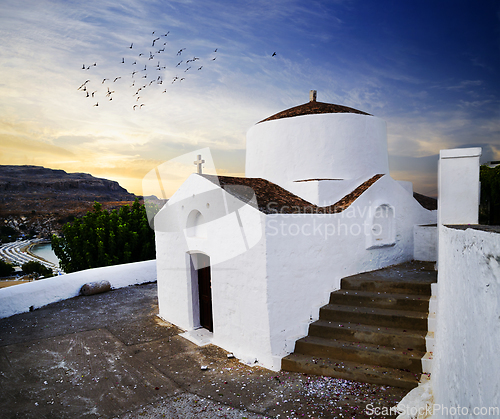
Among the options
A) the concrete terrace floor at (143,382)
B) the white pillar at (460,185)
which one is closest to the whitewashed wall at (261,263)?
the concrete terrace floor at (143,382)

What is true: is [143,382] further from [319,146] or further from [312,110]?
[312,110]

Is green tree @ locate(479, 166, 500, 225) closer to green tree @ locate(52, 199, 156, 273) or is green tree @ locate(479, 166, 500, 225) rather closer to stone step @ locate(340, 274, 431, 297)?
stone step @ locate(340, 274, 431, 297)

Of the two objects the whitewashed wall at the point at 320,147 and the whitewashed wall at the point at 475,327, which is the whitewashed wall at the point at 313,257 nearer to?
the whitewashed wall at the point at 320,147

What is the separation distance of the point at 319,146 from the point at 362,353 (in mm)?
5166

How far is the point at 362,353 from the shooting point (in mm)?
5285

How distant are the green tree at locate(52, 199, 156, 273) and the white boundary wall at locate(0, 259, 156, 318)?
9.13ft

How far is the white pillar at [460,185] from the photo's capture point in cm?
527

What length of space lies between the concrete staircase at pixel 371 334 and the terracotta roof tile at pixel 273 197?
5.36ft

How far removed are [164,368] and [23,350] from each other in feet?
9.81

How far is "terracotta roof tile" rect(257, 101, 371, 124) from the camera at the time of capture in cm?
898

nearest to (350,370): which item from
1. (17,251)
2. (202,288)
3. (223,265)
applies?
(223,265)

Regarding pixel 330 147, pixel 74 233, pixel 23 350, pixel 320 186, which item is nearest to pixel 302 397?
pixel 320 186

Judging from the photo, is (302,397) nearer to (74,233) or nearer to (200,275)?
(200,275)

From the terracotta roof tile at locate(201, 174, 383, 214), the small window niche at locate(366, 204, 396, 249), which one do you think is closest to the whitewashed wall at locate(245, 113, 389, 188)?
the terracotta roof tile at locate(201, 174, 383, 214)
